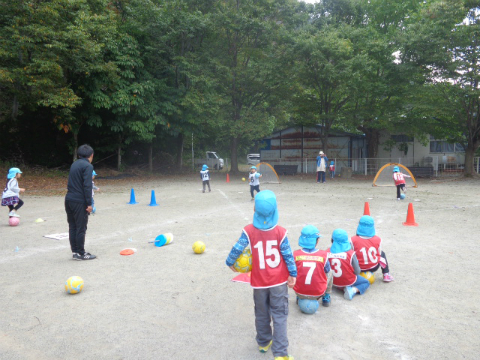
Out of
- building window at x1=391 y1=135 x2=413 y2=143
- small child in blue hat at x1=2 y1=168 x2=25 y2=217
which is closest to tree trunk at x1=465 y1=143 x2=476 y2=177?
building window at x1=391 y1=135 x2=413 y2=143

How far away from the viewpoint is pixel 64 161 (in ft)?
81.1

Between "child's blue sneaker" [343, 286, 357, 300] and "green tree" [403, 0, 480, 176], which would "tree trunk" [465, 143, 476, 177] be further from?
"child's blue sneaker" [343, 286, 357, 300]

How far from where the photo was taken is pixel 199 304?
4.26 meters

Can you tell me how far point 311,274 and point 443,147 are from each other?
30863 millimetres

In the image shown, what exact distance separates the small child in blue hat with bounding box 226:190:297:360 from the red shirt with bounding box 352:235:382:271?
1934 mm

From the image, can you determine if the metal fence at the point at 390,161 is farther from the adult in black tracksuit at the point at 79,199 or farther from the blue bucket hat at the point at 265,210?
the blue bucket hat at the point at 265,210

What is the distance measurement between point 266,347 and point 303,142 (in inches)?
1174

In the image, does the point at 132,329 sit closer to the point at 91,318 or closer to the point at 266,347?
the point at 91,318

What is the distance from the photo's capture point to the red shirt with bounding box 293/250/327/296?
3.89 metres

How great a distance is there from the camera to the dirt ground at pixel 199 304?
3283 mm

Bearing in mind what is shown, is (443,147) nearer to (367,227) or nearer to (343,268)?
(367,227)

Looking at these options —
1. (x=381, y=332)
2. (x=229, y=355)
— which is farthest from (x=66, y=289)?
(x=381, y=332)

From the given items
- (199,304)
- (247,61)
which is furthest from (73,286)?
(247,61)

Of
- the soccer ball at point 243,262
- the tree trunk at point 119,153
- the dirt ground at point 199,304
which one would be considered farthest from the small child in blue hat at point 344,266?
the tree trunk at point 119,153
